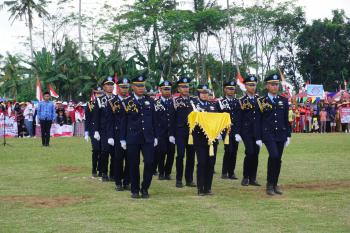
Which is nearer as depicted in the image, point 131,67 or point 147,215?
point 147,215

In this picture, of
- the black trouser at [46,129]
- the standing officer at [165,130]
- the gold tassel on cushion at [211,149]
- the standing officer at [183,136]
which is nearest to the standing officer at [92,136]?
the standing officer at [165,130]

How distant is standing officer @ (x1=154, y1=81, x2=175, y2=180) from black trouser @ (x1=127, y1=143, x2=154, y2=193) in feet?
5.94

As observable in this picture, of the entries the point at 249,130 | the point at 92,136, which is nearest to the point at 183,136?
the point at 249,130

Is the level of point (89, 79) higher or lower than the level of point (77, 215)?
higher

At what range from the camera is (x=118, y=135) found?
11.8m

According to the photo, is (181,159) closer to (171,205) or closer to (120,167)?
(120,167)

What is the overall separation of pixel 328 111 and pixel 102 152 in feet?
79.8

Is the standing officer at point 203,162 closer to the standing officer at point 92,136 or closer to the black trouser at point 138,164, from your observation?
the black trouser at point 138,164

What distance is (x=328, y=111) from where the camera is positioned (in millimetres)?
35719

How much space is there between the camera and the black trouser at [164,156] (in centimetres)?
1368

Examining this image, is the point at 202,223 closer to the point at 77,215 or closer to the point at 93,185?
the point at 77,215

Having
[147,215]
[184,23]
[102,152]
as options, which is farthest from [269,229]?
[184,23]

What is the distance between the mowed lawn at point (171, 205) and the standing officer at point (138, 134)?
39cm

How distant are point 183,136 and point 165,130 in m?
0.91
